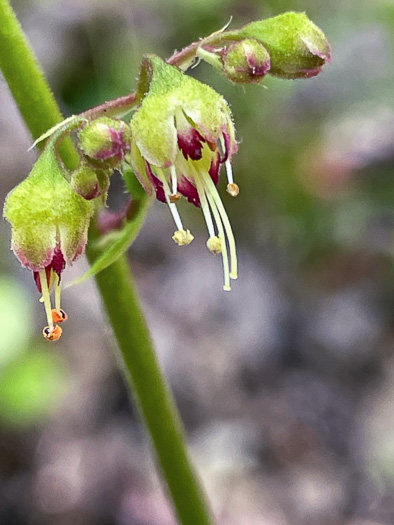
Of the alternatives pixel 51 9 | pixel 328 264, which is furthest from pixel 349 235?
pixel 51 9

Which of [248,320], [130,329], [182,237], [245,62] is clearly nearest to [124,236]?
[182,237]

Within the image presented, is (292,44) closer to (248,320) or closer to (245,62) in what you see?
(245,62)

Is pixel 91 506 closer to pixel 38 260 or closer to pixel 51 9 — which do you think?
pixel 38 260

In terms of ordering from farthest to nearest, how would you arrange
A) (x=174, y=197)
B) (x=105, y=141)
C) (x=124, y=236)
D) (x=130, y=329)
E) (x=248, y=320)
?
(x=248, y=320), (x=130, y=329), (x=124, y=236), (x=174, y=197), (x=105, y=141)

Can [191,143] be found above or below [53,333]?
above

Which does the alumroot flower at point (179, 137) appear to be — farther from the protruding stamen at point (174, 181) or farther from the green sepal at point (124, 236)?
the green sepal at point (124, 236)

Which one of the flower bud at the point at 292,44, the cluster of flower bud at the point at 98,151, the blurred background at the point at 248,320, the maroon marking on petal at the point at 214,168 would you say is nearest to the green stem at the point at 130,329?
the cluster of flower bud at the point at 98,151

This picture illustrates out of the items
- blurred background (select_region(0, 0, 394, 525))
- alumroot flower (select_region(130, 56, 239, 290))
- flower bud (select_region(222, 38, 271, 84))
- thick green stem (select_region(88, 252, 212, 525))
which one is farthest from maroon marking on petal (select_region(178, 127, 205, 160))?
blurred background (select_region(0, 0, 394, 525))
